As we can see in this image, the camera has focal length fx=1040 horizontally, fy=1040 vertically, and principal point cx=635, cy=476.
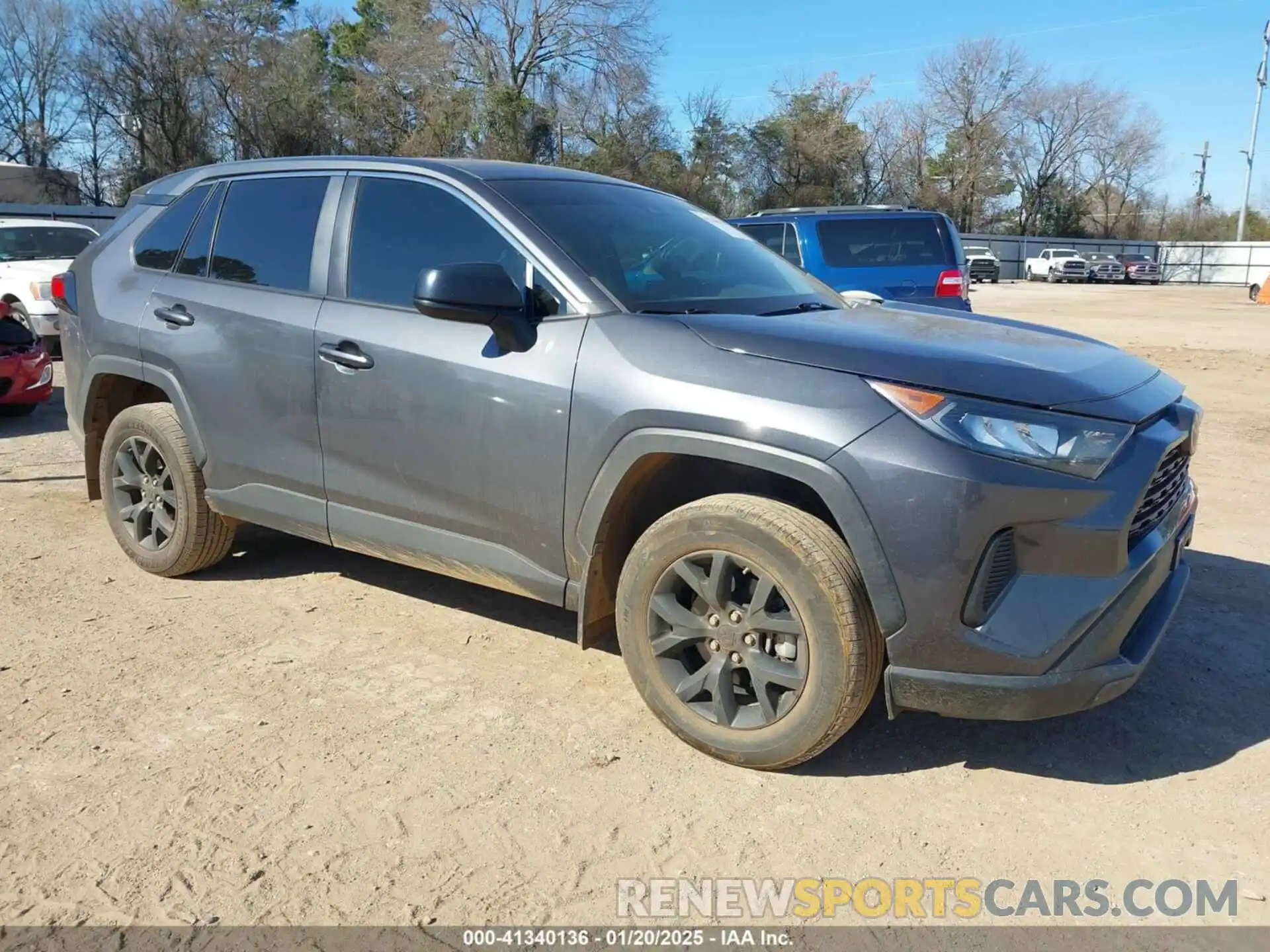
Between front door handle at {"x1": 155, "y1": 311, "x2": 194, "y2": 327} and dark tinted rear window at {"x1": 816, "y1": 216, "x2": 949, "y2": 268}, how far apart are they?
7.05 meters

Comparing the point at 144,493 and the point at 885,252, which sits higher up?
the point at 885,252

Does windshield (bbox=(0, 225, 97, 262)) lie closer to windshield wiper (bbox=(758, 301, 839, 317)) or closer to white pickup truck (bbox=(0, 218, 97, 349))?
white pickup truck (bbox=(0, 218, 97, 349))

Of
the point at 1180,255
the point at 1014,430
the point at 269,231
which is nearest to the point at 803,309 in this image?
the point at 1014,430

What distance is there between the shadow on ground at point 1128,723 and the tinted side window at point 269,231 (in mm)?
1485

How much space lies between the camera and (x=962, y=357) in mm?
2990

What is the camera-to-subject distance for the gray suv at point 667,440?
2.76m

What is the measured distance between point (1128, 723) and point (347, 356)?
3005 mm

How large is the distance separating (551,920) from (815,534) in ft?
4.01

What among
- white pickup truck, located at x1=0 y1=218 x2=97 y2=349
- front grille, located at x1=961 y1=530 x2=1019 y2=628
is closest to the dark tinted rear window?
front grille, located at x1=961 y1=530 x2=1019 y2=628

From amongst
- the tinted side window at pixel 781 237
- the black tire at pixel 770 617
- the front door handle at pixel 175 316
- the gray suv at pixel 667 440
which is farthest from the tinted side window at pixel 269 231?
the tinted side window at pixel 781 237

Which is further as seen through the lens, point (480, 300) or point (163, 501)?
point (163, 501)

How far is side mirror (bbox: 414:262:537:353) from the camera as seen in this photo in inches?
128

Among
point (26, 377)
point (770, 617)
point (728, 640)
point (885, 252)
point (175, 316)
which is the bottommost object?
point (728, 640)

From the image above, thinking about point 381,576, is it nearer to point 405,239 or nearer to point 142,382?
point 142,382
